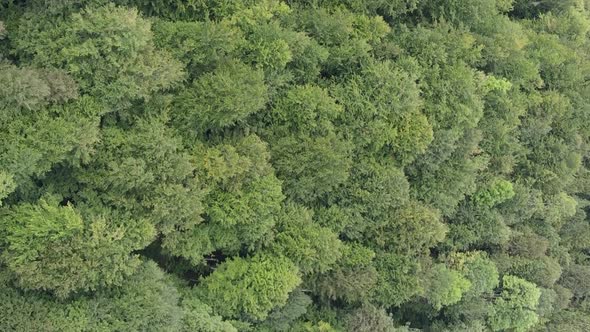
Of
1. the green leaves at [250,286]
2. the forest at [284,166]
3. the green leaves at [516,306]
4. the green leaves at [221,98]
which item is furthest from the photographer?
the green leaves at [516,306]

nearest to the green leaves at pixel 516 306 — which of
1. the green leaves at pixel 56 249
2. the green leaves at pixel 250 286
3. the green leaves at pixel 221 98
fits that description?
the green leaves at pixel 250 286

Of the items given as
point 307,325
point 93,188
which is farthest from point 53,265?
point 307,325

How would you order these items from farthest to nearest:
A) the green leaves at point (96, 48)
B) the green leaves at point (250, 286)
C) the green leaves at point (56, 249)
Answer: the green leaves at point (250, 286)
the green leaves at point (96, 48)
the green leaves at point (56, 249)

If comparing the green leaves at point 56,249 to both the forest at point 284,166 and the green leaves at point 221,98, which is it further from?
the green leaves at point 221,98

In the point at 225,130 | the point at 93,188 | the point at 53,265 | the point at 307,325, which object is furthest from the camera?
the point at 307,325

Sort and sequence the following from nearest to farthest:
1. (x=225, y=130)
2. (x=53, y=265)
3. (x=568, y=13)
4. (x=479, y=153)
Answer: (x=53, y=265), (x=225, y=130), (x=479, y=153), (x=568, y=13)

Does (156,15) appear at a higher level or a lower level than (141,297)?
higher

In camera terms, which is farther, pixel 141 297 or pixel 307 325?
pixel 307 325

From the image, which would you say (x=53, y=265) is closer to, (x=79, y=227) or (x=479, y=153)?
(x=79, y=227)
